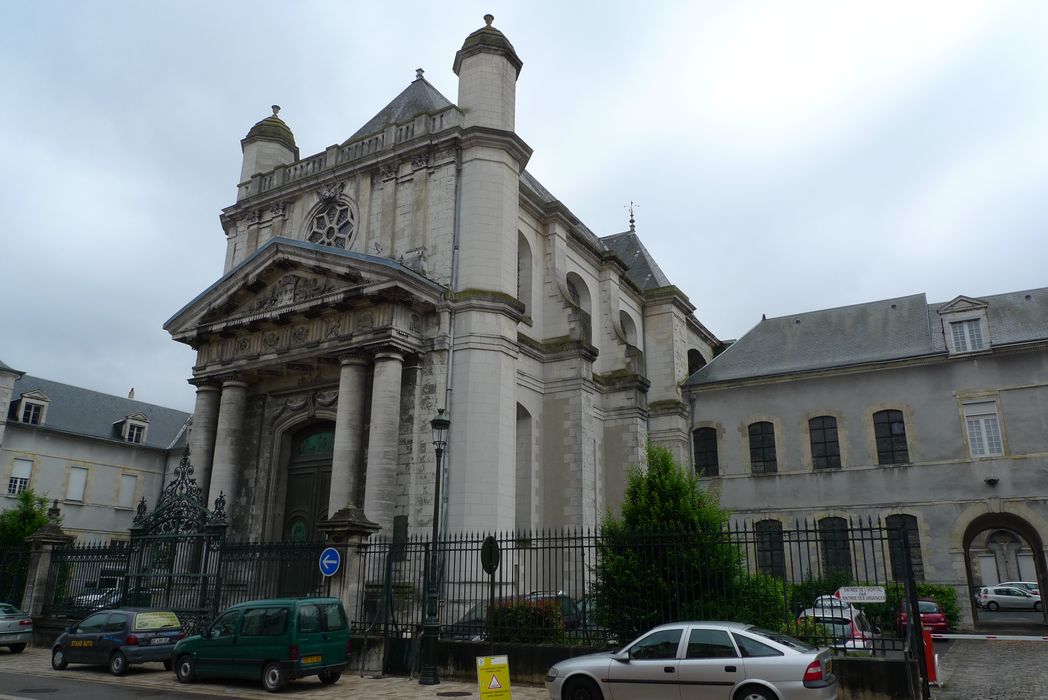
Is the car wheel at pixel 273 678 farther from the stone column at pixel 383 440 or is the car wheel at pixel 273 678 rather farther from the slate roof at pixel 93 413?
the slate roof at pixel 93 413

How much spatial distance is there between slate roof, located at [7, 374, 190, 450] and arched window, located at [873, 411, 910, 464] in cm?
3383

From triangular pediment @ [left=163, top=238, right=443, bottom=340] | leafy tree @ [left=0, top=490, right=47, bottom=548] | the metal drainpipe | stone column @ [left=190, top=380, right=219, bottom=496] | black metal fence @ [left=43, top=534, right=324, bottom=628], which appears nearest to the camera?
black metal fence @ [left=43, top=534, right=324, bottom=628]

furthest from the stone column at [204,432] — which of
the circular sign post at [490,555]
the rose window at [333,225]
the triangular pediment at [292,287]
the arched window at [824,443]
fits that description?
the arched window at [824,443]

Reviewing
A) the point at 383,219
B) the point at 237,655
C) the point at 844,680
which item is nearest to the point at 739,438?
the point at 383,219

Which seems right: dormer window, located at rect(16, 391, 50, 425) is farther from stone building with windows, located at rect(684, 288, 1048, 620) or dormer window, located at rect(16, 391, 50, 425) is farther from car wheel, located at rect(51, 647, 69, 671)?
stone building with windows, located at rect(684, 288, 1048, 620)

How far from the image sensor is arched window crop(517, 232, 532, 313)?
23.9m

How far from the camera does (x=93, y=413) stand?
3791 centimetres

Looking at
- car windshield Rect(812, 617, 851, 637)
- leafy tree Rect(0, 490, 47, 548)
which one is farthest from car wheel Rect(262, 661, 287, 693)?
leafy tree Rect(0, 490, 47, 548)

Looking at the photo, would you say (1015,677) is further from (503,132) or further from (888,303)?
(888,303)

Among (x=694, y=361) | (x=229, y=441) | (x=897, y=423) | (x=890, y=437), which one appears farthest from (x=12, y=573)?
(x=897, y=423)

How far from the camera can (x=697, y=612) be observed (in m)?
12.4

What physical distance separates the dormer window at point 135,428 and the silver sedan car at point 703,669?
113ft

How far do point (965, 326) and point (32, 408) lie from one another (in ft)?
125

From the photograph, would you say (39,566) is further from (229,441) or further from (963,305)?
(963,305)
